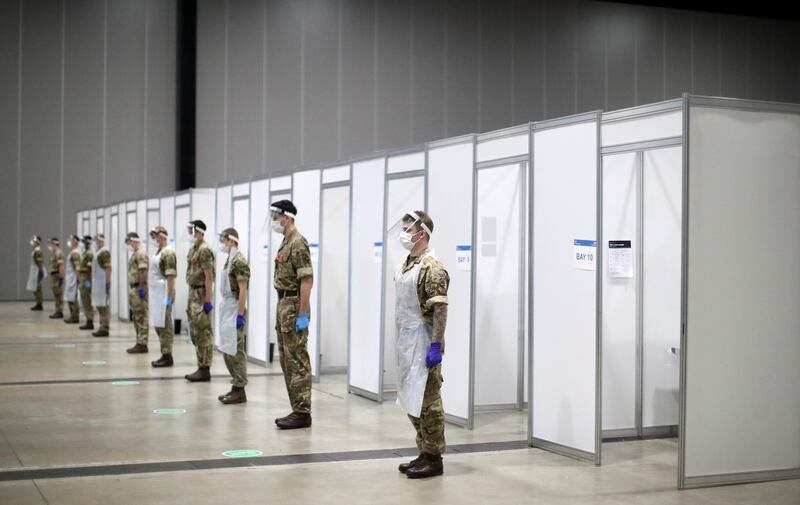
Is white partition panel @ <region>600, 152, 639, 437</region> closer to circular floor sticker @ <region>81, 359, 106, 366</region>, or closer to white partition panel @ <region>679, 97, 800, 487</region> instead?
white partition panel @ <region>679, 97, 800, 487</region>

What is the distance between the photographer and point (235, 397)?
31.7ft

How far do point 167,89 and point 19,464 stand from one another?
20.5 meters

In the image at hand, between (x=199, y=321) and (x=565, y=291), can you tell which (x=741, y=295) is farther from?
(x=199, y=321)

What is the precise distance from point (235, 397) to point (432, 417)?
3699 mm

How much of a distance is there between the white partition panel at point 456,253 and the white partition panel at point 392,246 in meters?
1.03

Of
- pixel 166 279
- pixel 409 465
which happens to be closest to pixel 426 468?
pixel 409 465

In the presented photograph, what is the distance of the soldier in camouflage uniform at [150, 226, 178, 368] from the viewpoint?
1228cm

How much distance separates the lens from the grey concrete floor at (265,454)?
19.9 feet

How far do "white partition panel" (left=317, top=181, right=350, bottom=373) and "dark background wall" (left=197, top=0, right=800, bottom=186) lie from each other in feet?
43.8

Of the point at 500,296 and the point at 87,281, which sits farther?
the point at 87,281

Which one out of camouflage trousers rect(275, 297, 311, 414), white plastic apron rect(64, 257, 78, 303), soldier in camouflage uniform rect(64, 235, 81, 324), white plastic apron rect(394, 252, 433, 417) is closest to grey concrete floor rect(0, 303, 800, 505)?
camouflage trousers rect(275, 297, 311, 414)

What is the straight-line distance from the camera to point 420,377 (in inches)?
254

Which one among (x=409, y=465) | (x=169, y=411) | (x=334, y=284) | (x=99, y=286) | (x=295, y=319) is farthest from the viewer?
(x=99, y=286)

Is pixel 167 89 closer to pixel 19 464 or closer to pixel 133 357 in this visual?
pixel 133 357
